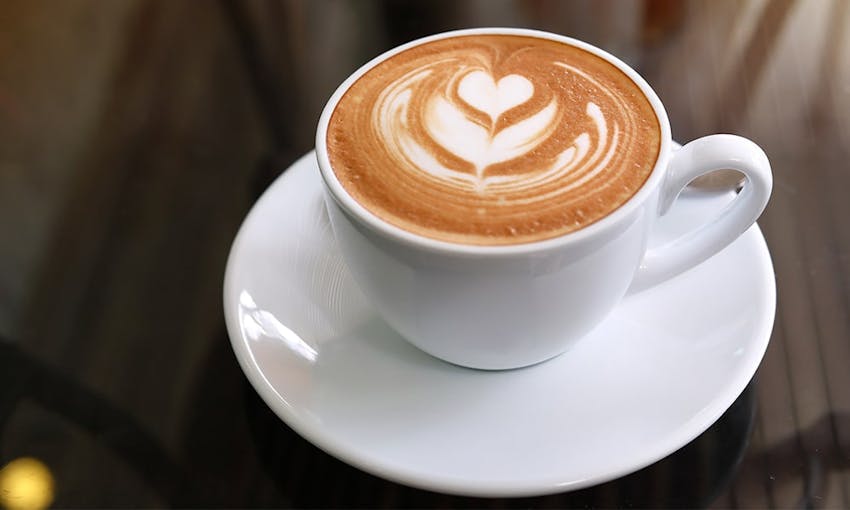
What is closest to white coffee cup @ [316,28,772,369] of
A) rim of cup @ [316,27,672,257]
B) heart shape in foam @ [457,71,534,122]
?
rim of cup @ [316,27,672,257]

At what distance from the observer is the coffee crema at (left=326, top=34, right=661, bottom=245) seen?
657 mm

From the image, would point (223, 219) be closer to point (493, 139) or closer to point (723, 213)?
point (493, 139)

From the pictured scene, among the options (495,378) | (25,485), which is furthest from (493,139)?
(25,485)

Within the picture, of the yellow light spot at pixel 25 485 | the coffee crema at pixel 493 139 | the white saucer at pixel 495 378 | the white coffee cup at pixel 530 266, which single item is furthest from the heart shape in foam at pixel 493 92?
the yellow light spot at pixel 25 485

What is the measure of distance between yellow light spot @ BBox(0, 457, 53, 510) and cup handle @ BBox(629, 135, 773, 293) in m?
0.60

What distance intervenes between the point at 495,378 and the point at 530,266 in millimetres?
171

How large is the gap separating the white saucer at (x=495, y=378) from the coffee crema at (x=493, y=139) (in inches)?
6.9

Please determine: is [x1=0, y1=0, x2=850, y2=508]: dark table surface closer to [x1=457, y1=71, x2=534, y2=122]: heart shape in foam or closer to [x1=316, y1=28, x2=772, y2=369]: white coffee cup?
[x1=316, y1=28, x2=772, y2=369]: white coffee cup

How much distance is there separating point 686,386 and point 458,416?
205mm

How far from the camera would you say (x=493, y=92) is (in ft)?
2.56

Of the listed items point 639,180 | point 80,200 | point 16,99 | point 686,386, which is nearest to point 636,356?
point 686,386

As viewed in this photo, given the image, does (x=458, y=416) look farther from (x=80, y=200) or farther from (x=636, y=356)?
(x=80, y=200)

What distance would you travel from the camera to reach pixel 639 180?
0.68m

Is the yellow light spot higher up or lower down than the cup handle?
lower down
